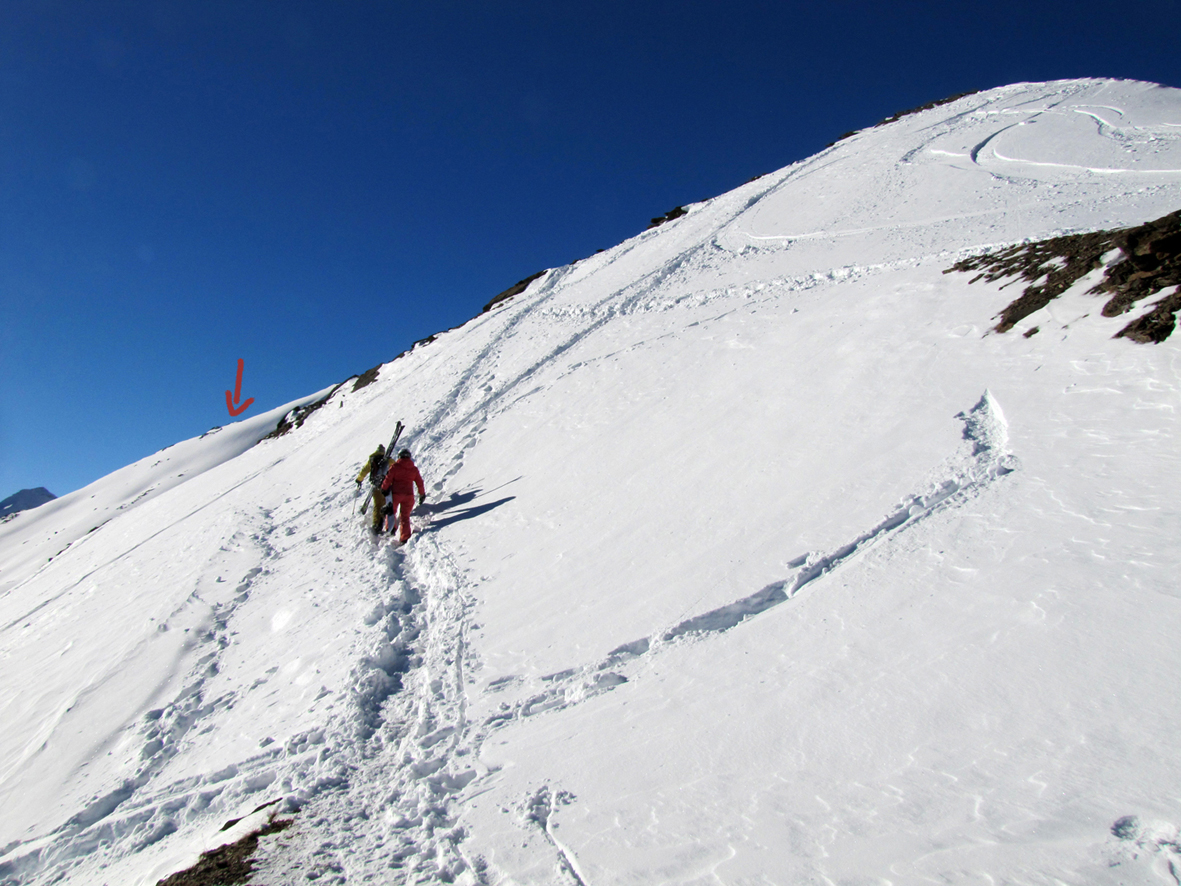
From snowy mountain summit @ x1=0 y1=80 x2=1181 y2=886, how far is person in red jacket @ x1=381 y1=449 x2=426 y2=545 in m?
0.30

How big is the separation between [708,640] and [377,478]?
7660 millimetres

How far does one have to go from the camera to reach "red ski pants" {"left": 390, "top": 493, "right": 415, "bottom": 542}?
9.32 m

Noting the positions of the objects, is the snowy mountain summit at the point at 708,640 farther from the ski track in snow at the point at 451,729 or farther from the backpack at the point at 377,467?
the backpack at the point at 377,467

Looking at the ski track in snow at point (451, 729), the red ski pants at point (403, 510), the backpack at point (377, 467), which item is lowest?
the ski track in snow at point (451, 729)

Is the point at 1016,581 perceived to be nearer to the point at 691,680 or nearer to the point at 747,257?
the point at 691,680

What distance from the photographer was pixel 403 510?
9375 mm

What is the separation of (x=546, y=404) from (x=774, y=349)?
189 inches

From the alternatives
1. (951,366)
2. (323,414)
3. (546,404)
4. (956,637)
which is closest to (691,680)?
(956,637)

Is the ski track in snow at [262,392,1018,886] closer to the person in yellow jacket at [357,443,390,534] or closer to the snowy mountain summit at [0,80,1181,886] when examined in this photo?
the snowy mountain summit at [0,80,1181,886]

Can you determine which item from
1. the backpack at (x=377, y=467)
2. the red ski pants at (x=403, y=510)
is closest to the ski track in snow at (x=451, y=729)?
the red ski pants at (x=403, y=510)

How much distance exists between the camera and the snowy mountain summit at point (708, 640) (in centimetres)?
320

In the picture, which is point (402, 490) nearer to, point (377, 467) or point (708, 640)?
point (377, 467)

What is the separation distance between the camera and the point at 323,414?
21547mm

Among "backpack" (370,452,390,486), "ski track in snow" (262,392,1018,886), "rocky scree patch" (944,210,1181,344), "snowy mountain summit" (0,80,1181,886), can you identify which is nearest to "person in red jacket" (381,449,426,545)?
"snowy mountain summit" (0,80,1181,886)
